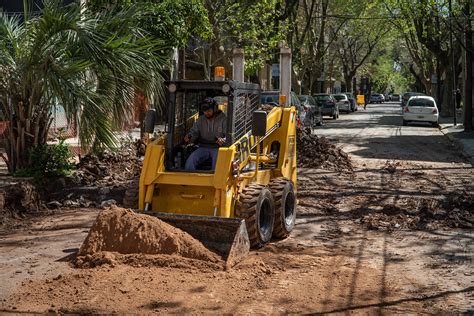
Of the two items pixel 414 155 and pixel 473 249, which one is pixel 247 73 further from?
pixel 473 249

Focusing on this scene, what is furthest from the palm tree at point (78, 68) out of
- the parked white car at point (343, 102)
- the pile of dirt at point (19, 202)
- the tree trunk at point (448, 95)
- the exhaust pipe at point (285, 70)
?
the parked white car at point (343, 102)

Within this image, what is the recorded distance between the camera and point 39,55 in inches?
472

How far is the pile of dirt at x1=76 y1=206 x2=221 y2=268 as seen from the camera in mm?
7621

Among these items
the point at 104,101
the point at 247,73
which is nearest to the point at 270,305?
the point at 104,101

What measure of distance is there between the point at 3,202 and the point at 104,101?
2.47 metres

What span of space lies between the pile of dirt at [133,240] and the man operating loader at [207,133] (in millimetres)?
1200

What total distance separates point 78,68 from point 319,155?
26.0 ft

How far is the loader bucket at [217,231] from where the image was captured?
777 cm

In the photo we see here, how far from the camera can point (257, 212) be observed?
8352 millimetres

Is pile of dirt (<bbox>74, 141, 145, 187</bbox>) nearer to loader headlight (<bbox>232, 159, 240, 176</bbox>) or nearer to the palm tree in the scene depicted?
the palm tree

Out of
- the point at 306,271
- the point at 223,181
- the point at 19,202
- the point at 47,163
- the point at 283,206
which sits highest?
the point at 223,181

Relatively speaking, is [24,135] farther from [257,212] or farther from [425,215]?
[425,215]

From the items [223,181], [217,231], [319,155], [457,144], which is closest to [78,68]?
[223,181]

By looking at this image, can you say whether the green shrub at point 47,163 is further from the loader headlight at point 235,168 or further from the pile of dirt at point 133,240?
the loader headlight at point 235,168
